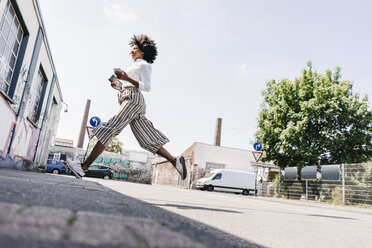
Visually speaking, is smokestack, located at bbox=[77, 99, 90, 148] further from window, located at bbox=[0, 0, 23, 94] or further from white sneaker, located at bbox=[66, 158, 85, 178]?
white sneaker, located at bbox=[66, 158, 85, 178]

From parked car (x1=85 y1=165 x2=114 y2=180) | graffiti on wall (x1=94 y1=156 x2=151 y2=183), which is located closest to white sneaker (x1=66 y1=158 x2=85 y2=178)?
parked car (x1=85 y1=165 x2=114 y2=180)

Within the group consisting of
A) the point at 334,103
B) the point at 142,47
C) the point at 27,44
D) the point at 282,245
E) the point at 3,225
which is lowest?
the point at 282,245

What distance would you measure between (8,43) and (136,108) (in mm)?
6167

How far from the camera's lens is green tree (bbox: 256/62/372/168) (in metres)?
21.7

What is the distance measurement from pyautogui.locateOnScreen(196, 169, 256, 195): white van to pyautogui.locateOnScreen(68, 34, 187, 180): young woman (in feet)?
70.6

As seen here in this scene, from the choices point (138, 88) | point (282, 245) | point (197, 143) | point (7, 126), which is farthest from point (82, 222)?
point (197, 143)

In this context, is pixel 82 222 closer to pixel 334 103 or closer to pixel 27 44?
pixel 27 44

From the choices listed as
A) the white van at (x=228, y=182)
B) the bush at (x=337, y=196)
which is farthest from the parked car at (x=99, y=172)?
the bush at (x=337, y=196)

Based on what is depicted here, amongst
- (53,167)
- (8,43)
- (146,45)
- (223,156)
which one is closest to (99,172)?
(53,167)

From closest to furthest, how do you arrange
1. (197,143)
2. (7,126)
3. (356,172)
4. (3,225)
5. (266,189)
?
(3,225), (7,126), (356,172), (266,189), (197,143)

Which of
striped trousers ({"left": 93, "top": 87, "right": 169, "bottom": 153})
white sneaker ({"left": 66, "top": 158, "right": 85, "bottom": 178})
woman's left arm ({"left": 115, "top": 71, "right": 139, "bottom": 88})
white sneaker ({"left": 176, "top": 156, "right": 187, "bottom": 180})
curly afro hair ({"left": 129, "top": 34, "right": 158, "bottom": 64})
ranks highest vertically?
curly afro hair ({"left": 129, "top": 34, "right": 158, "bottom": 64})

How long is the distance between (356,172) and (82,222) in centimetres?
1530

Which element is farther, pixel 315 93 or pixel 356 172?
pixel 315 93

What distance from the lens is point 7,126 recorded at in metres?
8.74
